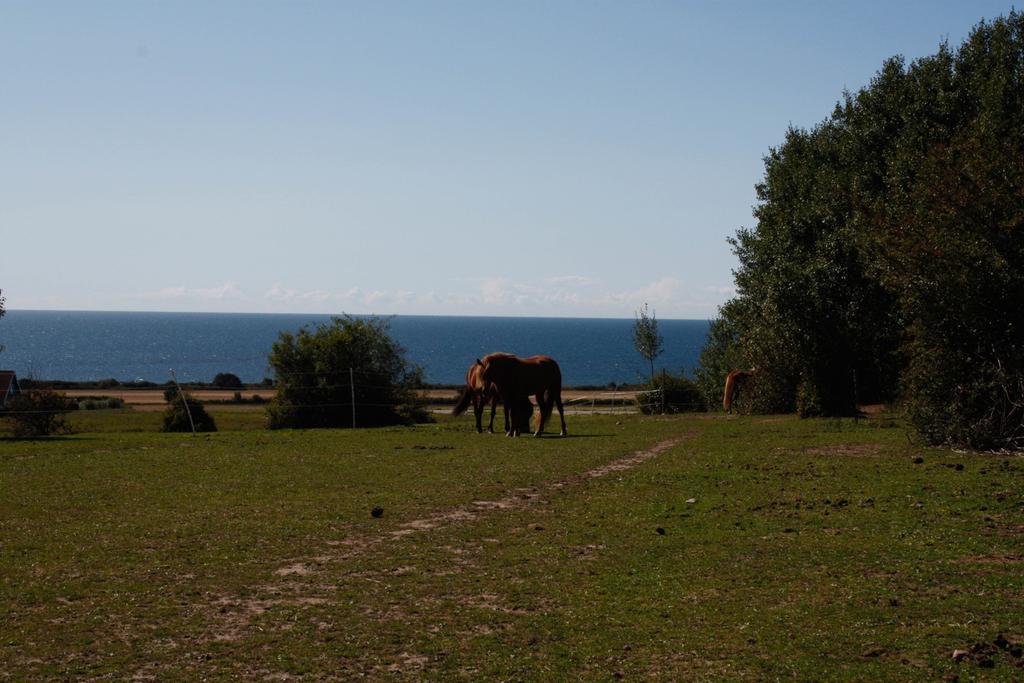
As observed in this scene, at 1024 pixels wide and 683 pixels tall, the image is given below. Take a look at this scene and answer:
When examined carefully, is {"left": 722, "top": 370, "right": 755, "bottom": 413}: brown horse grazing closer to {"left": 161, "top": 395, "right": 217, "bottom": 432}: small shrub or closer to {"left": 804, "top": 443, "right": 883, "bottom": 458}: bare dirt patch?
{"left": 804, "top": 443, "right": 883, "bottom": 458}: bare dirt patch

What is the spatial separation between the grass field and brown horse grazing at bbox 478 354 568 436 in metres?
8.54

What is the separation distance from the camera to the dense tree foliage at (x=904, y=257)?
21.0m

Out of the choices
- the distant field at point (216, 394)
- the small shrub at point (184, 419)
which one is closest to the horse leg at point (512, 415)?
the small shrub at point (184, 419)

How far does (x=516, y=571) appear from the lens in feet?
35.3

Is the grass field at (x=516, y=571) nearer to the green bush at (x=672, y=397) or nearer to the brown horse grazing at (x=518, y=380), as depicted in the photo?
the brown horse grazing at (x=518, y=380)

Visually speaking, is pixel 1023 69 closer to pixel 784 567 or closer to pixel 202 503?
pixel 784 567

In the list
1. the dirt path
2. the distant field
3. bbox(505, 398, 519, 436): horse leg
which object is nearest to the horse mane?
bbox(505, 398, 519, 436): horse leg

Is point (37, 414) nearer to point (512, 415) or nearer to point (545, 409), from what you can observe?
point (512, 415)

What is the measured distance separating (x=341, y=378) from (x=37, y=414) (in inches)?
483

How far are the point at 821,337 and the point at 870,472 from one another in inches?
772

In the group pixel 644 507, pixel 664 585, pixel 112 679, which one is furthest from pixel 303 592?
pixel 644 507

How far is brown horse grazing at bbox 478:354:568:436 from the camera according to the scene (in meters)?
28.5

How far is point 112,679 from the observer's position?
285 inches

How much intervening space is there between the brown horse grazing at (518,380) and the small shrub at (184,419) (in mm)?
18283
